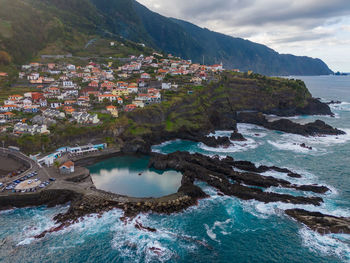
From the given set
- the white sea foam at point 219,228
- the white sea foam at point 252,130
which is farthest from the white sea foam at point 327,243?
the white sea foam at point 252,130

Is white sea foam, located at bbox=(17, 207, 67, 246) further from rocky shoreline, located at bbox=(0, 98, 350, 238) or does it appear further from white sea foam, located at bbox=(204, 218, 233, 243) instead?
white sea foam, located at bbox=(204, 218, 233, 243)

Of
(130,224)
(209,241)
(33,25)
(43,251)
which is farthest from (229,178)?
(33,25)

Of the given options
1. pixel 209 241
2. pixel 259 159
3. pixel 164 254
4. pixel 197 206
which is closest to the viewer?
pixel 164 254

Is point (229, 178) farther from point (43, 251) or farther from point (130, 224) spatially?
point (43, 251)

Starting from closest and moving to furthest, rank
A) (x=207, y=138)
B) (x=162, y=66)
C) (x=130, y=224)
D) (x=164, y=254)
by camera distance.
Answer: (x=164, y=254) → (x=130, y=224) → (x=207, y=138) → (x=162, y=66)

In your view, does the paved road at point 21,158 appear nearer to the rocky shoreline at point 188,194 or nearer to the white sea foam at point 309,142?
the rocky shoreline at point 188,194

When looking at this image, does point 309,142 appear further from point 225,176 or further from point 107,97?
point 107,97

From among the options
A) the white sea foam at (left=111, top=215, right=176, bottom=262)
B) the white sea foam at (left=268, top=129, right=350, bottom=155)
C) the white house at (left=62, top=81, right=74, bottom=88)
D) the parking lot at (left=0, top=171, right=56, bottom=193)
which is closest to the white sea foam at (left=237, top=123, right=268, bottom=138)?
the white sea foam at (left=268, top=129, right=350, bottom=155)
